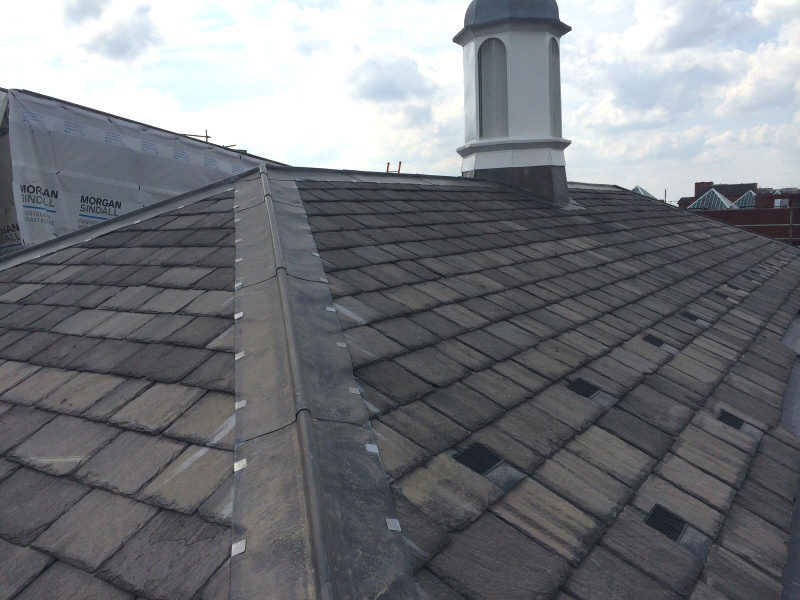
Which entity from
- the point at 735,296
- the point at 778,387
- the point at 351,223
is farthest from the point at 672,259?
the point at 351,223

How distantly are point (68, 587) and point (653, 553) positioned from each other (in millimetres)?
2397

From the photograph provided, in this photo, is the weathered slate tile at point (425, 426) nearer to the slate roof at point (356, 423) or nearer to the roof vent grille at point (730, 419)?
the slate roof at point (356, 423)

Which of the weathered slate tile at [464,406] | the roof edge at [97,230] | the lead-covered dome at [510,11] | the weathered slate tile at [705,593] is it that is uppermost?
the lead-covered dome at [510,11]

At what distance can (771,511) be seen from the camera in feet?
10.8

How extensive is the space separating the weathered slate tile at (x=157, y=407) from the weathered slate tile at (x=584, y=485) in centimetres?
182

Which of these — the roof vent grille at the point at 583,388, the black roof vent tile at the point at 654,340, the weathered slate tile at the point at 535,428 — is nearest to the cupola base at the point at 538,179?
the black roof vent tile at the point at 654,340

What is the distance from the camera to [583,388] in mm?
3980

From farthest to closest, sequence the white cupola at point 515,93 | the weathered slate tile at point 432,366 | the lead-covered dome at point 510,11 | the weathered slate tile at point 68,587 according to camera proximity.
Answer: the white cupola at point 515,93
the lead-covered dome at point 510,11
the weathered slate tile at point 432,366
the weathered slate tile at point 68,587

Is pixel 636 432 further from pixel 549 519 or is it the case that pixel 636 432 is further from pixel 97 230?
pixel 97 230

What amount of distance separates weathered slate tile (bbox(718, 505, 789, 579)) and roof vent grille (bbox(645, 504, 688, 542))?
21cm

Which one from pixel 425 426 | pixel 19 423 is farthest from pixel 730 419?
pixel 19 423

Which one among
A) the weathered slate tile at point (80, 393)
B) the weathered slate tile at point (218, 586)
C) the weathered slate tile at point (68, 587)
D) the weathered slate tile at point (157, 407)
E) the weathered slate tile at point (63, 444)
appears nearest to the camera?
the weathered slate tile at point (218, 586)

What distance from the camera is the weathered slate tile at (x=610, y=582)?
221 centimetres

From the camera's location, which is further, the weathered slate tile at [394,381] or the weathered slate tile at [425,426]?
the weathered slate tile at [394,381]
